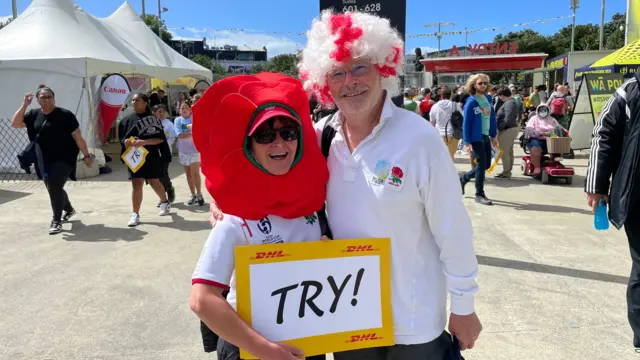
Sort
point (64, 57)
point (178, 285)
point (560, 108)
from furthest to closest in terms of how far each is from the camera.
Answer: point (560, 108), point (64, 57), point (178, 285)

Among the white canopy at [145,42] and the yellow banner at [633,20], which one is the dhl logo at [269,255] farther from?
the white canopy at [145,42]

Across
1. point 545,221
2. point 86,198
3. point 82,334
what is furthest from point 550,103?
point 82,334

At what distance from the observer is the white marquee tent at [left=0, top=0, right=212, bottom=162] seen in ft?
33.1

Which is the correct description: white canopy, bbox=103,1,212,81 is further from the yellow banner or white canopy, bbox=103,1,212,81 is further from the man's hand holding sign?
the yellow banner

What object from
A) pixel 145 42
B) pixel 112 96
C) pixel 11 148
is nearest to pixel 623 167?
pixel 112 96

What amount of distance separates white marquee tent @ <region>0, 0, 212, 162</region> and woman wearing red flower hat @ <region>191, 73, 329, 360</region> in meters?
9.99

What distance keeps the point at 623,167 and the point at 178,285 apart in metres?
3.39

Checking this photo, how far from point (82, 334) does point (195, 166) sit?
3.98m

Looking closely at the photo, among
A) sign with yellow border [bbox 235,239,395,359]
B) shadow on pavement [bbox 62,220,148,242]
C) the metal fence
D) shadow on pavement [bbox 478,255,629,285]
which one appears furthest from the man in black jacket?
the metal fence

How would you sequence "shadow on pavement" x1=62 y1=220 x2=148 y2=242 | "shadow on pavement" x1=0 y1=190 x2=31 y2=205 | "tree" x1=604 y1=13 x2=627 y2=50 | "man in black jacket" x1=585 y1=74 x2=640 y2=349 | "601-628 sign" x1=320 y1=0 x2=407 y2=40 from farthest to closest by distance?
"tree" x1=604 y1=13 x2=627 y2=50, "shadow on pavement" x1=0 y1=190 x2=31 y2=205, "shadow on pavement" x1=62 y1=220 x2=148 y2=242, "601-628 sign" x1=320 y1=0 x2=407 y2=40, "man in black jacket" x1=585 y1=74 x2=640 y2=349

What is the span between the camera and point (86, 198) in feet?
25.7

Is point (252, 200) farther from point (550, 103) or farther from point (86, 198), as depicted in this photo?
point (550, 103)

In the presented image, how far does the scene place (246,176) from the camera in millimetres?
1441

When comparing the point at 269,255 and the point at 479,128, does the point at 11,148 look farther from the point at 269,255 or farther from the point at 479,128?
the point at 269,255
